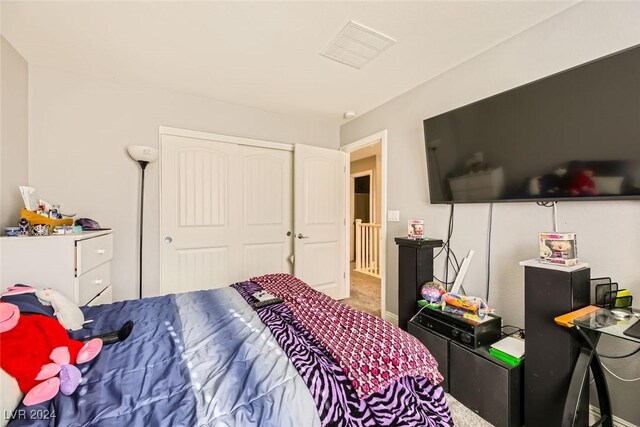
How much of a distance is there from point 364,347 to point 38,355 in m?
1.11

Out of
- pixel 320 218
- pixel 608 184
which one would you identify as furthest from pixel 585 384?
pixel 320 218

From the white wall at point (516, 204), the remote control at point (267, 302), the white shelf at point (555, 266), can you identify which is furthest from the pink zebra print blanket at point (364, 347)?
the white wall at point (516, 204)

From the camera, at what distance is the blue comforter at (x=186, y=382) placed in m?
0.76

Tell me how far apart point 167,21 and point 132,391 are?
2071 mm

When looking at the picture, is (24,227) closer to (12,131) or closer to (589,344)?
(12,131)

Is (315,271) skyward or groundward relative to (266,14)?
groundward

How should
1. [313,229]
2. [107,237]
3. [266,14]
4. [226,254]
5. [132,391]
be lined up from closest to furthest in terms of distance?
1. [132,391]
2. [266,14]
3. [107,237]
4. [226,254]
5. [313,229]

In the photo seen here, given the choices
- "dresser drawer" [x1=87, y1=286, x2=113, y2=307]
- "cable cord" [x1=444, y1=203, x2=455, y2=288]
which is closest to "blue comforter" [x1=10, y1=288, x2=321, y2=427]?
"dresser drawer" [x1=87, y1=286, x2=113, y2=307]

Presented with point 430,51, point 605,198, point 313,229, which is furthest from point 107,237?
point 605,198

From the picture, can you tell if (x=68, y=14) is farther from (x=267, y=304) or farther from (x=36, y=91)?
(x=267, y=304)

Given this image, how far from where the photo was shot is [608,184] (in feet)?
4.61

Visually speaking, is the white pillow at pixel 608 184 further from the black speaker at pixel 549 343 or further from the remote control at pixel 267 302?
the remote control at pixel 267 302

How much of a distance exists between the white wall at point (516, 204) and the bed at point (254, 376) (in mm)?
1205

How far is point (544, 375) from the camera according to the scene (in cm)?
139
